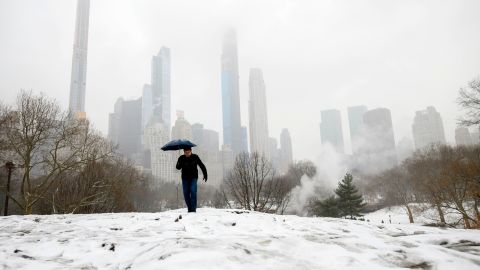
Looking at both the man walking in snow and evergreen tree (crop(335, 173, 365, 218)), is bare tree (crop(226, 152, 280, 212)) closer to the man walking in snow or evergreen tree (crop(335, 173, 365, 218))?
the man walking in snow

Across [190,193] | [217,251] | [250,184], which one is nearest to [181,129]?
[250,184]

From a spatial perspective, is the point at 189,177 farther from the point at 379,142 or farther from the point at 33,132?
the point at 379,142

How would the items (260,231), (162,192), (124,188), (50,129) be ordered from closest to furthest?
(260,231) < (50,129) < (124,188) < (162,192)

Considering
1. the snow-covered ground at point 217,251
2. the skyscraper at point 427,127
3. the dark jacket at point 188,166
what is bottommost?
the snow-covered ground at point 217,251

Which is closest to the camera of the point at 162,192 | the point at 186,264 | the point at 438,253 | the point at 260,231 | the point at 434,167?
the point at 186,264

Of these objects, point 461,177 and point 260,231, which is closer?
point 260,231

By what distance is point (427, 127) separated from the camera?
6329 inches

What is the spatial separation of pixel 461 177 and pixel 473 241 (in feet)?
111

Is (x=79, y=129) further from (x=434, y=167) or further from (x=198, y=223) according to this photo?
(x=434, y=167)

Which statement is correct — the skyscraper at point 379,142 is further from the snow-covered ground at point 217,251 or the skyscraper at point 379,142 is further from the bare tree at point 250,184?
the snow-covered ground at point 217,251

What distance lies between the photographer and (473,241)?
4602 mm

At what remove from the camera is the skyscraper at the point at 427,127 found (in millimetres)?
158562

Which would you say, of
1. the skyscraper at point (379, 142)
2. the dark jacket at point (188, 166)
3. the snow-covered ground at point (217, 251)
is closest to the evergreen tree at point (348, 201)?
the dark jacket at point (188, 166)

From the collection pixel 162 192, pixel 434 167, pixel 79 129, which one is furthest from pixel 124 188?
pixel 162 192
